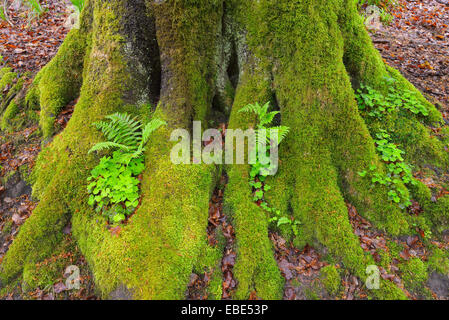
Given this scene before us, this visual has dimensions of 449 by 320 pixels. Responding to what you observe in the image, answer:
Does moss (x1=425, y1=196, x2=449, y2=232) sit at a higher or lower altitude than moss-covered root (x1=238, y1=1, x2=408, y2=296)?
lower

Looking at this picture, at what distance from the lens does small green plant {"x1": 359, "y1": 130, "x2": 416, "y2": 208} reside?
362 centimetres

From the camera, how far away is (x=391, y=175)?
12.6 feet

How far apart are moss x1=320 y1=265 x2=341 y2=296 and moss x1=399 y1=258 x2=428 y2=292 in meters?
0.82

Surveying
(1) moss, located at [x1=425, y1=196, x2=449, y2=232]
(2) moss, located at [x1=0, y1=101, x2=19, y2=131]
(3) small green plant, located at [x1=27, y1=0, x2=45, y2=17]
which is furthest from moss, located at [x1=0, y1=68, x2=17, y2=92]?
(1) moss, located at [x1=425, y1=196, x2=449, y2=232]

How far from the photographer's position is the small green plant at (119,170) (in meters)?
3.65

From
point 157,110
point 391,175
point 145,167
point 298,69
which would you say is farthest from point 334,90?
point 145,167

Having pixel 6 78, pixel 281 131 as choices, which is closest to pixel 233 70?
pixel 281 131

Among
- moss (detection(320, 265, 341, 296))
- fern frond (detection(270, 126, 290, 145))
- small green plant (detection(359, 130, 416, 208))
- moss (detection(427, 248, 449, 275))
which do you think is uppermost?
fern frond (detection(270, 126, 290, 145))

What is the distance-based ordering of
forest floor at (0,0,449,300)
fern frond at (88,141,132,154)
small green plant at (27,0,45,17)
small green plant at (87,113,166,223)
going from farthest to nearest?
small green plant at (27,0,45,17), small green plant at (87,113,166,223), fern frond at (88,141,132,154), forest floor at (0,0,449,300)

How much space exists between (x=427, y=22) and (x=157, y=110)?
31.4 feet

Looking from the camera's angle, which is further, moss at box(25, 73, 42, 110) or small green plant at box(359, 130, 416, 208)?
moss at box(25, 73, 42, 110)

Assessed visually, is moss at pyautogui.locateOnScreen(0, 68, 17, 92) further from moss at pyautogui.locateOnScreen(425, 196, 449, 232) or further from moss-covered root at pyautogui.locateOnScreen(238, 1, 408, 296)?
moss at pyautogui.locateOnScreen(425, 196, 449, 232)

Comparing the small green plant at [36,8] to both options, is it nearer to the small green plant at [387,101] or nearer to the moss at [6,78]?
the moss at [6,78]

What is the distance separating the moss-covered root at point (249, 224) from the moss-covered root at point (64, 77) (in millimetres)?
3325
